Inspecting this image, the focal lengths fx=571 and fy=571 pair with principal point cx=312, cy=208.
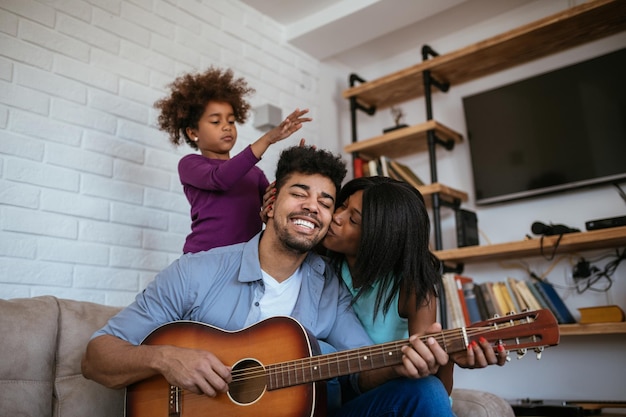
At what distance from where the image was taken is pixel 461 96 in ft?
11.5

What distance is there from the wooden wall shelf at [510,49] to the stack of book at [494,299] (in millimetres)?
1209

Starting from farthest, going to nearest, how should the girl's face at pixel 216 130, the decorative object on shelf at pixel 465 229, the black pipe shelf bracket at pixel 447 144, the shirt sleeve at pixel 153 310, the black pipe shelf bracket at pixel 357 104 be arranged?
1. the black pipe shelf bracket at pixel 357 104
2. the black pipe shelf bracket at pixel 447 144
3. the decorative object on shelf at pixel 465 229
4. the girl's face at pixel 216 130
5. the shirt sleeve at pixel 153 310

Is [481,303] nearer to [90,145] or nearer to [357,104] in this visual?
[357,104]

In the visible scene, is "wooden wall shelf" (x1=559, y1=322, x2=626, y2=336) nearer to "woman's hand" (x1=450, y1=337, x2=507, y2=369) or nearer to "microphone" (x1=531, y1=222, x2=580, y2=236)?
"microphone" (x1=531, y1=222, x2=580, y2=236)

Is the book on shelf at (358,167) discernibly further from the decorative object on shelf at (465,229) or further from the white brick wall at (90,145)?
the white brick wall at (90,145)

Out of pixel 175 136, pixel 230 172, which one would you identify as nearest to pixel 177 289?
pixel 230 172

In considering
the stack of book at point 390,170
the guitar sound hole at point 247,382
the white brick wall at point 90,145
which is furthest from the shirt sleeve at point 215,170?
the stack of book at point 390,170

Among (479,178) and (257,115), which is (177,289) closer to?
(257,115)

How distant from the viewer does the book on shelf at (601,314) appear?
2511 millimetres

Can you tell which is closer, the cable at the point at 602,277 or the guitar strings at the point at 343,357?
the guitar strings at the point at 343,357

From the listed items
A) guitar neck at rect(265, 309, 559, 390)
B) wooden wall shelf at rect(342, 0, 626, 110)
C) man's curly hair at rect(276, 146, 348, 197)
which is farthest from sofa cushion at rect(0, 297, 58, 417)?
wooden wall shelf at rect(342, 0, 626, 110)

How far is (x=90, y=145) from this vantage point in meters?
2.39

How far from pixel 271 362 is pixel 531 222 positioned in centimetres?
216

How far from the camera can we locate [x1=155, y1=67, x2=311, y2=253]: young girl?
187 centimetres
